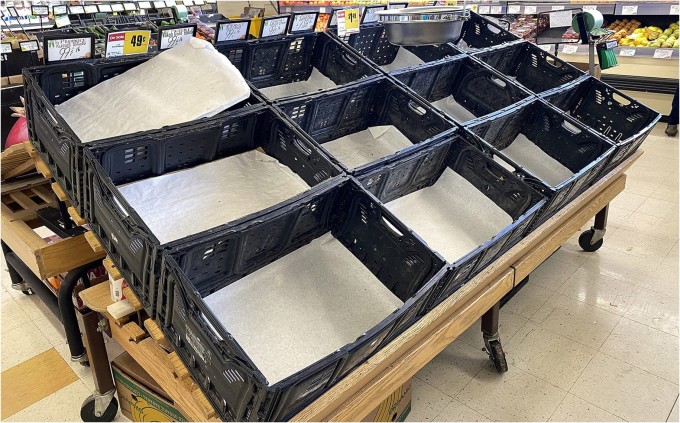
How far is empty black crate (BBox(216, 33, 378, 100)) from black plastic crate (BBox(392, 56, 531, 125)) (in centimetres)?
27

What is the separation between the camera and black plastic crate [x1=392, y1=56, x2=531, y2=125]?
8.48ft

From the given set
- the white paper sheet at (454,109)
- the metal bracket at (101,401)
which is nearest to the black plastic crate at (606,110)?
the white paper sheet at (454,109)

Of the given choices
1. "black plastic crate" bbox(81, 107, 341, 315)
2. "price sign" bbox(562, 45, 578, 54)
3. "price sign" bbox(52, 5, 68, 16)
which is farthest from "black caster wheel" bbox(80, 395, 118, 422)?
"price sign" bbox(562, 45, 578, 54)

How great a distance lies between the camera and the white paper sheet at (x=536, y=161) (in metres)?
2.51

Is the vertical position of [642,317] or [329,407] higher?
[329,407]

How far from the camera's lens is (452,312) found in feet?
5.91

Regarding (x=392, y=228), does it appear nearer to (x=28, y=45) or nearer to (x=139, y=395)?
(x=139, y=395)

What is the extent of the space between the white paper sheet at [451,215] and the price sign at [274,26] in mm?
995

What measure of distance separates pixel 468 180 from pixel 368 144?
484mm

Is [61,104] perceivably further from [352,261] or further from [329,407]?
[329,407]

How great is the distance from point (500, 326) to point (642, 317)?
703 millimetres

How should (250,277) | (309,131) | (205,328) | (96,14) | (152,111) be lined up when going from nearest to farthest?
(205,328)
(250,277)
(152,111)
(309,131)
(96,14)

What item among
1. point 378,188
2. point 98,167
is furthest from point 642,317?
point 98,167

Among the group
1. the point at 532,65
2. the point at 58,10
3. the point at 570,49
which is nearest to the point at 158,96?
the point at 532,65
